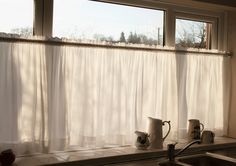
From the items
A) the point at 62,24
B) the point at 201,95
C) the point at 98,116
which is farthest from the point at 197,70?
the point at 62,24

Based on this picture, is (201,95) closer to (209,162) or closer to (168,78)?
(168,78)

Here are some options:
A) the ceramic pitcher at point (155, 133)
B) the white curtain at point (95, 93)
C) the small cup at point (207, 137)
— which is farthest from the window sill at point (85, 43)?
the small cup at point (207, 137)

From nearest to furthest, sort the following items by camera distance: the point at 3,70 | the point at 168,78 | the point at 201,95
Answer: the point at 3,70 < the point at 168,78 < the point at 201,95

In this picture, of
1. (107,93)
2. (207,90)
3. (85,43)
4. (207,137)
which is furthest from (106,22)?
(207,137)

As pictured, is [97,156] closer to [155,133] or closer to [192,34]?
[155,133]

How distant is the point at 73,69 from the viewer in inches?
86.7

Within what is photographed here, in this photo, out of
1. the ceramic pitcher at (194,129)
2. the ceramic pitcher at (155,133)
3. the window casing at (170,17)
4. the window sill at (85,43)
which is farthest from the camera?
the ceramic pitcher at (194,129)

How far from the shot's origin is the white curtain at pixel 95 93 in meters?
2.04

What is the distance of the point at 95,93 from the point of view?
2.29 m

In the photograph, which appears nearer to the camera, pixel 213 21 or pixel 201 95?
pixel 201 95

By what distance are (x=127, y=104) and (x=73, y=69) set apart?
465 millimetres

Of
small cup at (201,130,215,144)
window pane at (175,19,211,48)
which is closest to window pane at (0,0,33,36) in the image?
window pane at (175,19,211,48)

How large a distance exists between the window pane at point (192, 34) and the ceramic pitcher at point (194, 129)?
61 cm

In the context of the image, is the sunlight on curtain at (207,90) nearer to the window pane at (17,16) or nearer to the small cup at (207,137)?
the small cup at (207,137)
